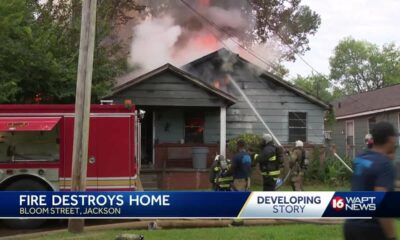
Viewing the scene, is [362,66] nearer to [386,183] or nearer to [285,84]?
[285,84]

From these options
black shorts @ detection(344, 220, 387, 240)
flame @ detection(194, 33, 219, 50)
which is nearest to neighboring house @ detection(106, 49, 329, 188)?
flame @ detection(194, 33, 219, 50)

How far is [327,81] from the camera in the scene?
73.4 metres

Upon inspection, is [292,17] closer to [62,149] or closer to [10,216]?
[62,149]

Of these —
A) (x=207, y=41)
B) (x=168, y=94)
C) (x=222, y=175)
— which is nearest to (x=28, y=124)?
(x=222, y=175)

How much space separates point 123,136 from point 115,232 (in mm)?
2267

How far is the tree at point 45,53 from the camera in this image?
1288 cm

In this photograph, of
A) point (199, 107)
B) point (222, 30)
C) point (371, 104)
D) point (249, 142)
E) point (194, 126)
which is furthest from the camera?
point (371, 104)

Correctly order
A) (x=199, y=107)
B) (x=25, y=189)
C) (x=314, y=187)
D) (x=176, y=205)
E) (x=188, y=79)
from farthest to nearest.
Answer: (x=199, y=107) < (x=188, y=79) < (x=314, y=187) < (x=25, y=189) < (x=176, y=205)

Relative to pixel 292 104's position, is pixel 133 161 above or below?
below

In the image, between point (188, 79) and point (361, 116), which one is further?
point (361, 116)

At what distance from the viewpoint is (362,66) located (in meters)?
67.2

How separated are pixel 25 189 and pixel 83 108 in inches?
90.9

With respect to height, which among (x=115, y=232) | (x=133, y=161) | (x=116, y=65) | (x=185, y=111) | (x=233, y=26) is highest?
(x=233, y=26)

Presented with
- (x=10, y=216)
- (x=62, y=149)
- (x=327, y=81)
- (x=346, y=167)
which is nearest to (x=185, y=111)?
(x=346, y=167)
